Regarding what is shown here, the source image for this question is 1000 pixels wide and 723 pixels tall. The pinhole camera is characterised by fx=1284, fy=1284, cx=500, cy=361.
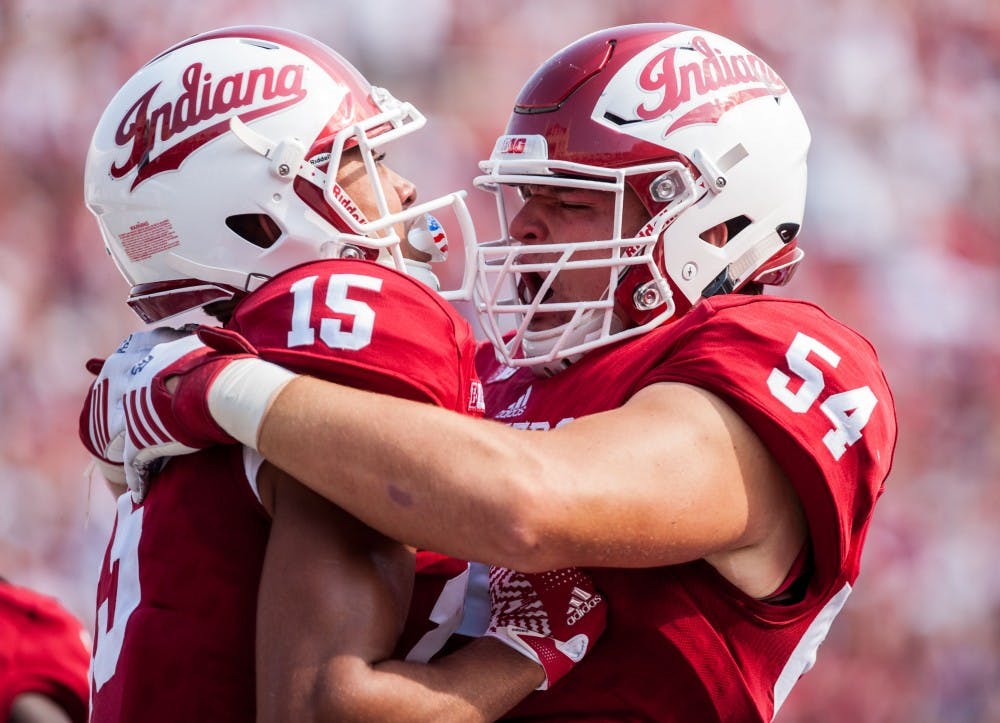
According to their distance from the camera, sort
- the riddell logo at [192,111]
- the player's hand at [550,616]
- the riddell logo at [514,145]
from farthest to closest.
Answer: the riddell logo at [514,145], the riddell logo at [192,111], the player's hand at [550,616]

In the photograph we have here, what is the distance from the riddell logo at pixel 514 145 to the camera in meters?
2.29

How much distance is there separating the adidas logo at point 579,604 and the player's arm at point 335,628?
18 cm

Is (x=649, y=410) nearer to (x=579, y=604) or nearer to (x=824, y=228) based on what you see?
(x=579, y=604)

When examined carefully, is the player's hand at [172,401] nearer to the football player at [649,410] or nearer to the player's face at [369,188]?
the football player at [649,410]

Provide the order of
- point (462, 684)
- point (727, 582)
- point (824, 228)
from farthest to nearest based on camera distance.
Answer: point (824, 228)
point (727, 582)
point (462, 684)

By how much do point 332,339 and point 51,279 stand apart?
355 cm

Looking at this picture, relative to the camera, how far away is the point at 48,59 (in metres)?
5.01

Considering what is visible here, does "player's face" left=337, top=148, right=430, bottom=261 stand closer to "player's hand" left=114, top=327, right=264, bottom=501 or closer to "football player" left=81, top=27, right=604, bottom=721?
"football player" left=81, top=27, right=604, bottom=721

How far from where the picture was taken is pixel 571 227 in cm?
224

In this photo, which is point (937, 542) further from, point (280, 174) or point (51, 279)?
point (280, 174)

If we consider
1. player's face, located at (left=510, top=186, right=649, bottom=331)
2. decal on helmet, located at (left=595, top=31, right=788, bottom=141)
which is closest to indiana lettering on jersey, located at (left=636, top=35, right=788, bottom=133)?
decal on helmet, located at (left=595, top=31, right=788, bottom=141)

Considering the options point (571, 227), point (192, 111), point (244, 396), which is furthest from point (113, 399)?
point (571, 227)

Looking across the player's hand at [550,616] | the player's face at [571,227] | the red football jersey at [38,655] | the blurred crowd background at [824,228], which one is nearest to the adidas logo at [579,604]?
the player's hand at [550,616]

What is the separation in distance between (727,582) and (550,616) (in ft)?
0.91
